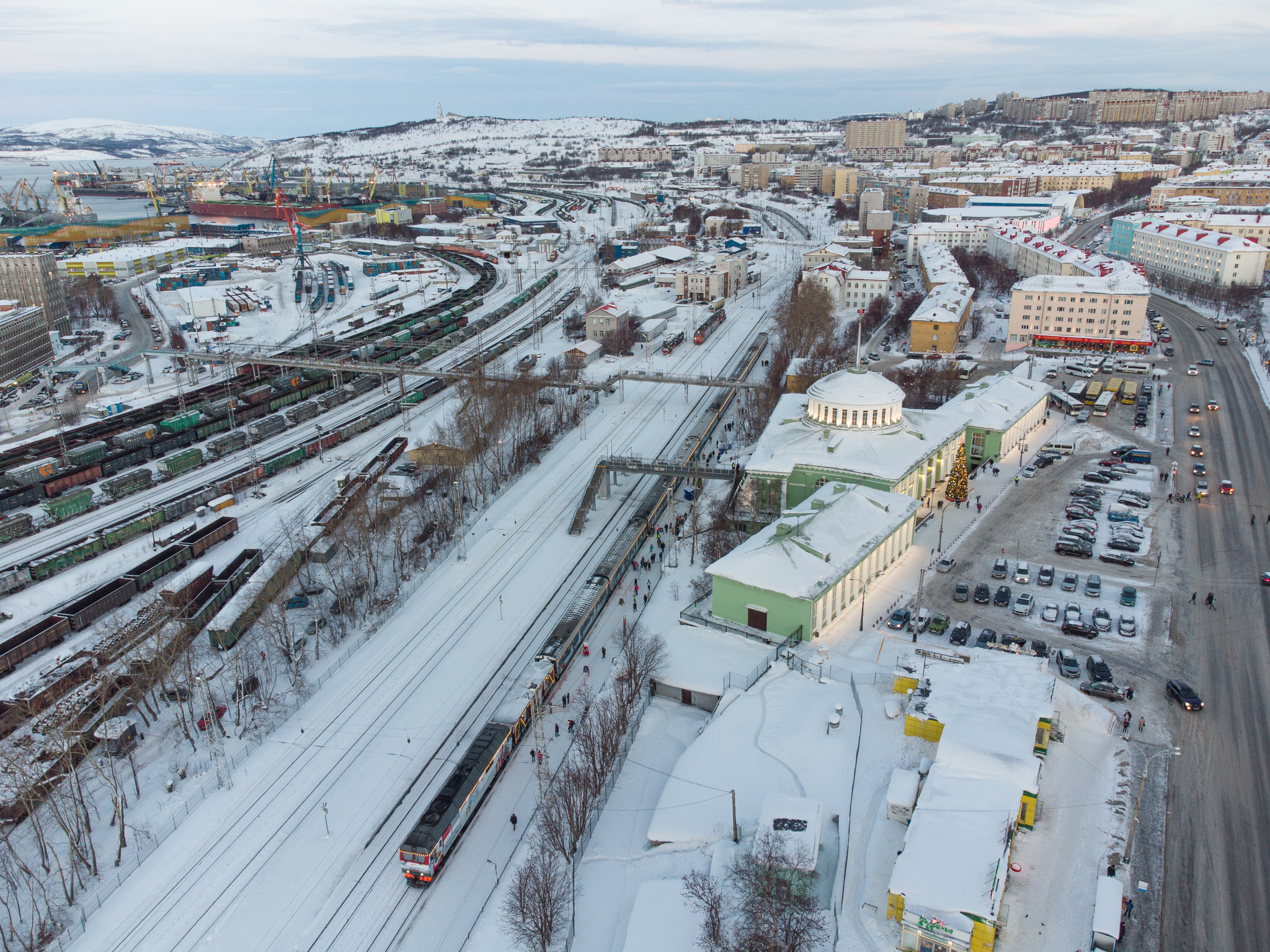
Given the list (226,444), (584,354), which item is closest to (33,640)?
(226,444)

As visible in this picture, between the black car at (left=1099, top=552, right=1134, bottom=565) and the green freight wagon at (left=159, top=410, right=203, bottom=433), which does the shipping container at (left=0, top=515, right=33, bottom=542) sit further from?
the black car at (left=1099, top=552, right=1134, bottom=565)

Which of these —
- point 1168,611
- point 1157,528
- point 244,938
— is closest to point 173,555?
point 244,938

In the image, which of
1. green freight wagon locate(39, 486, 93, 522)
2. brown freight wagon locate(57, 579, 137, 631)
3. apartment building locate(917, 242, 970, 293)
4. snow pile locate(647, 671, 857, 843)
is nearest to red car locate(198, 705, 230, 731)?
brown freight wagon locate(57, 579, 137, 631)

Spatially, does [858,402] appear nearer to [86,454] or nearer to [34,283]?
[86,454]

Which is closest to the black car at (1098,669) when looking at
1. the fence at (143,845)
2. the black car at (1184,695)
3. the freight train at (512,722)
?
the black car at (1184,695)

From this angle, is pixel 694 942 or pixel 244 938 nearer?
pixel 694 942

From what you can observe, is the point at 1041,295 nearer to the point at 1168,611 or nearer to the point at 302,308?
the point at 1168,611
